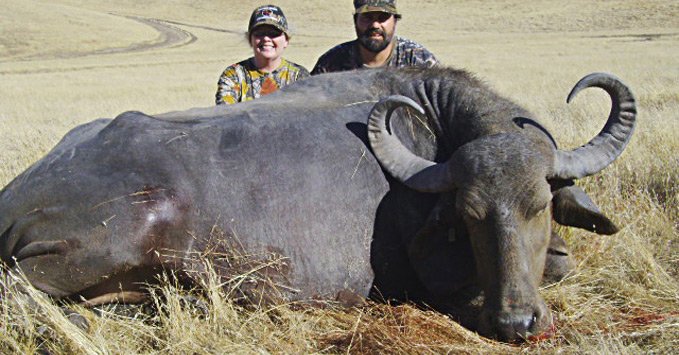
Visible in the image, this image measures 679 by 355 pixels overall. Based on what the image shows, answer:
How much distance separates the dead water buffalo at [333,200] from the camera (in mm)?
4410

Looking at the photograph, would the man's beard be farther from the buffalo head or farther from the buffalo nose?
the buffalo nose

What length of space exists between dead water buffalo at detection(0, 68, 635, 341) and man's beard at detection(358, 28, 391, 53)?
2.34 m

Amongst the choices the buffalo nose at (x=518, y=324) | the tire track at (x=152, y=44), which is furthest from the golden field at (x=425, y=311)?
the tire track at (x=152, y=44)

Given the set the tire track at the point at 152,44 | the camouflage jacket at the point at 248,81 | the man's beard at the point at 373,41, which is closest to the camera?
the man's beard at the point at 373,41

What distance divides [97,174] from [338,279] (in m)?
1.80

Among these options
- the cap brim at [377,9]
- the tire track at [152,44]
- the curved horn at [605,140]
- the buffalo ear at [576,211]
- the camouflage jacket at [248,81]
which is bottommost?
the tire track at [152,44]

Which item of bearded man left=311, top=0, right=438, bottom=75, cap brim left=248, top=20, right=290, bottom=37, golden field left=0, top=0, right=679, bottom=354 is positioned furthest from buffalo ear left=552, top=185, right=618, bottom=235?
cap brim left=248, top=20, right=290, bottom=37

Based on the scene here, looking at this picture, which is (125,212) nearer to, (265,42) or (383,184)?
(383,184)

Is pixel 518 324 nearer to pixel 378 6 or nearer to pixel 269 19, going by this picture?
pixel 378 6

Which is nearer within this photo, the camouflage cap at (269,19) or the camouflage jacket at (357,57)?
the camouflage jacket at (357,57)

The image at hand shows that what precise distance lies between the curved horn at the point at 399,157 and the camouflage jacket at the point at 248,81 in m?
3.75

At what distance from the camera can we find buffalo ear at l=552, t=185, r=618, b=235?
15.6ft

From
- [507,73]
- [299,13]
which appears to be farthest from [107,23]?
[507,73]

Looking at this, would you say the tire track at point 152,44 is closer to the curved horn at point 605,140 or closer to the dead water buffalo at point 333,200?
the dead water buffalo at point 333,200
